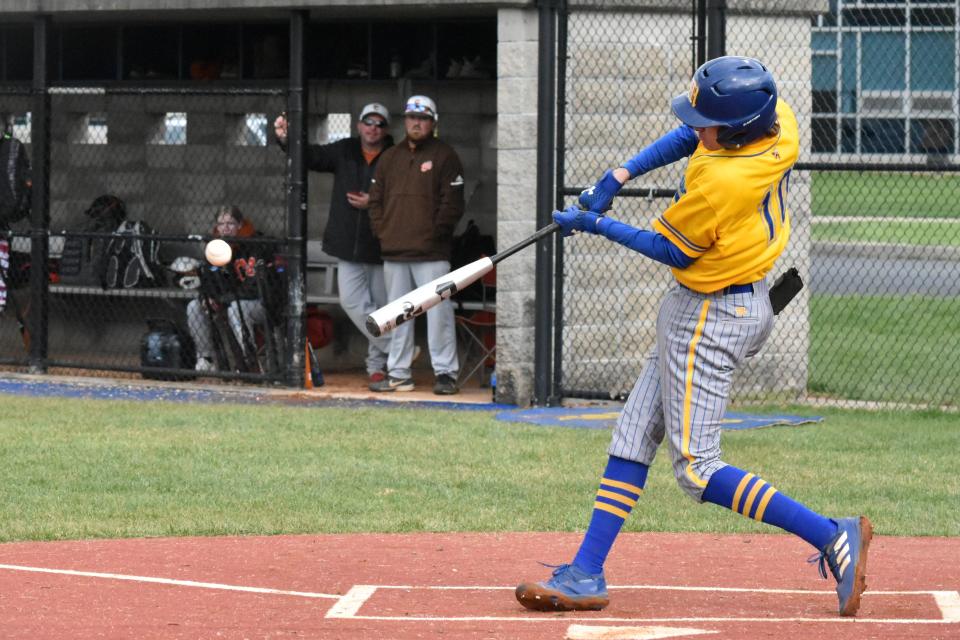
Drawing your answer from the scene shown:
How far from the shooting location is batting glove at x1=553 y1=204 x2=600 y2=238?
5.65m

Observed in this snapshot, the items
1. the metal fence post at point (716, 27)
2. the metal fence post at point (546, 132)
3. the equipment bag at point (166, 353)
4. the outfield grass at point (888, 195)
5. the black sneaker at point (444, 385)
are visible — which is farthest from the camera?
the outfield grass at point (888, 195)

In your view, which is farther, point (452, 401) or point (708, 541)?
point (452, 401)

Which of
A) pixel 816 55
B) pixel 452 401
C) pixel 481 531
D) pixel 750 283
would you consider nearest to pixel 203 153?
pixel 452 401

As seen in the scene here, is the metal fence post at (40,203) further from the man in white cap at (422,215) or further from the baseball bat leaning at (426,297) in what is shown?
the baseball bat leaning at (426,297)

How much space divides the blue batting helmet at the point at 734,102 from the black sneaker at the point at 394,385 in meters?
6.80

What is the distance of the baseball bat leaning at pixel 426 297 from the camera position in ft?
19.3

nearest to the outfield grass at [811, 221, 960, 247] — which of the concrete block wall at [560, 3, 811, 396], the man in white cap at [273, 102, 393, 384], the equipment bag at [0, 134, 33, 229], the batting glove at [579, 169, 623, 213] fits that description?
the concrete block wall at [560, 3, 811, 396]

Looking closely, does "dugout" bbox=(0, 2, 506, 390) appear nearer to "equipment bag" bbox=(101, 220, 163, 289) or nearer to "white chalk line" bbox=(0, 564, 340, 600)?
"equipment bag" bbox=(101, 220, 163, 289)

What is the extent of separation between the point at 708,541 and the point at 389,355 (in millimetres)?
5381

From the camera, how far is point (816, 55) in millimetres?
31688

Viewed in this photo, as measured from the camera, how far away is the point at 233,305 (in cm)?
1240

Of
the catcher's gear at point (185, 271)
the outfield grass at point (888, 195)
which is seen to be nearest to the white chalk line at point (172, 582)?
the catcher's gear at point (185, 271)

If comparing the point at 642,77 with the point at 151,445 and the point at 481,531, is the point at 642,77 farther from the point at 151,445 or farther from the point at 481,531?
the point at 481,531

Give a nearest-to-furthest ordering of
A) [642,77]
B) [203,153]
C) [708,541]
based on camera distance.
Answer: [708,541], [642,77], [203,153]
